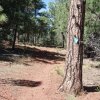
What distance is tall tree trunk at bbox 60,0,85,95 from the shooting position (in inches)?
440

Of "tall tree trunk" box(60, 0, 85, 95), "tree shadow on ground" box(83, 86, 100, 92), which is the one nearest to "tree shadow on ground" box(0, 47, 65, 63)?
"tree shadow on ground" box(83, 86, 100, 92)

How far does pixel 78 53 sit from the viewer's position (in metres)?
11.2

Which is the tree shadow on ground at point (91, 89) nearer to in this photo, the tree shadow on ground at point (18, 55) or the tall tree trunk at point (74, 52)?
the tall tree trunk at point (74, 52)

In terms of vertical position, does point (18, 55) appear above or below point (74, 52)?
below

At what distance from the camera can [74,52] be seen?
36.8ft

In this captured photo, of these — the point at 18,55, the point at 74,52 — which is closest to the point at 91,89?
the point at 74,52

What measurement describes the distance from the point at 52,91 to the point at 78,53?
5.29 ft

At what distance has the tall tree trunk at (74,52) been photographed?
11.2m

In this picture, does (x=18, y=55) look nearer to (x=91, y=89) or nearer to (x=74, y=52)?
(x=91, y=89)

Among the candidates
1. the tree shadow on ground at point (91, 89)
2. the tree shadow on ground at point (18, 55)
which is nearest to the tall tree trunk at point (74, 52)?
the tree shadow on ground at point (91, 89)

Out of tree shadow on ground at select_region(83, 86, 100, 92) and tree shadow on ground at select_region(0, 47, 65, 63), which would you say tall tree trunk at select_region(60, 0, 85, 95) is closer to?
tree shadow on ground at select_region(83, 86, 100, 92)

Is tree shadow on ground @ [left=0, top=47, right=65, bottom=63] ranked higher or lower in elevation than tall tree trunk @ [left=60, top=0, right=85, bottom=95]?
lower

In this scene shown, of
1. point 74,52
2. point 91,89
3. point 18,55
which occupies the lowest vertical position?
point 91,89

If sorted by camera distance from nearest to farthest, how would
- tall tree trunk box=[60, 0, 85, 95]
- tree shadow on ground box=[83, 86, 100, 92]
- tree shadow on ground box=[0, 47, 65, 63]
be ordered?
tall tree trunk box=[60, 0, 85, 95] < tree shadow on ground box=[83, 86, 100, 92] < tree shadow on ground box=[0, 47, 65, 63]
